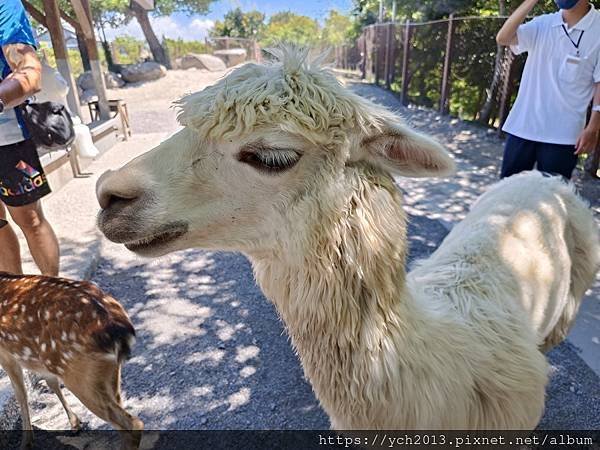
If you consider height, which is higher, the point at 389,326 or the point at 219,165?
the point at 219,165

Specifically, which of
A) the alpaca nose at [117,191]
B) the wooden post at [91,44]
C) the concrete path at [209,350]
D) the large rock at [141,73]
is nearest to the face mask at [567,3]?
the concrete path at [209,350]

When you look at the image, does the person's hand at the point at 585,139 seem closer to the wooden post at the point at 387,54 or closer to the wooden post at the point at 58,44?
the wooden post at the point at 58,44

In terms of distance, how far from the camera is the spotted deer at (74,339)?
2.03 meters

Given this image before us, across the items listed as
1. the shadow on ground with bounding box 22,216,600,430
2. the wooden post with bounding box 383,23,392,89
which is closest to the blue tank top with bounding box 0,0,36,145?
the shadow on ground with bounding box 22,216,600,430

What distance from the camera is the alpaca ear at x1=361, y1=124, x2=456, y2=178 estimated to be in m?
1.24

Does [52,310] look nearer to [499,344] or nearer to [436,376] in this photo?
[436,376]

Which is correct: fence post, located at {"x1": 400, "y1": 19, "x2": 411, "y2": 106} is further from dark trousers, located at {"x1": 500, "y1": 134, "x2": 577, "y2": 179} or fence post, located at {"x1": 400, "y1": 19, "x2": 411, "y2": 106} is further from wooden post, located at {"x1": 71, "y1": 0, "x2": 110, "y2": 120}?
dark trousers, located at {"x1": 500, "y1": 134, "x2": 577, "y2": 179}

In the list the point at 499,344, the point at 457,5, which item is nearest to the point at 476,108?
the point at 457,5

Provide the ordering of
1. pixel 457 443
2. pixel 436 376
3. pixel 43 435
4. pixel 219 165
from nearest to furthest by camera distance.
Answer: pixel 219 165 < pixel 436 376 < pixel 457 443 < pixel 43 435

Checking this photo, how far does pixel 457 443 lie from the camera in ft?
4.96

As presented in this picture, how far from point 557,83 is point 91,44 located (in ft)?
31.1

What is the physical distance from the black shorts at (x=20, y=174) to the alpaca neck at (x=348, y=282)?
2140 mm

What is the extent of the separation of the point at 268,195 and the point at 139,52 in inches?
1402

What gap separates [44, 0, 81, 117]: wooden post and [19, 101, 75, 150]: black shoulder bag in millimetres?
5638
